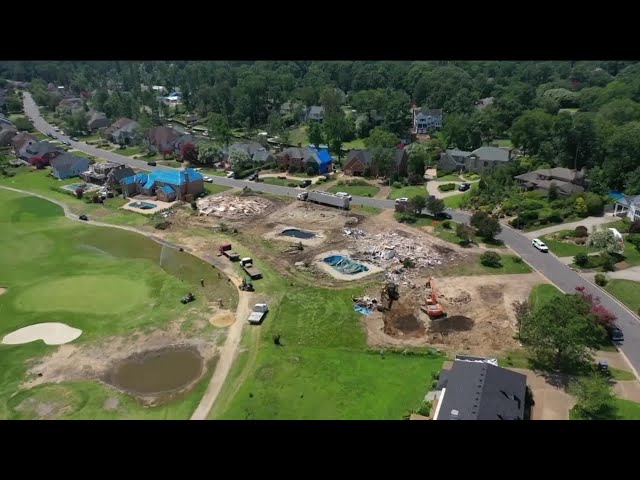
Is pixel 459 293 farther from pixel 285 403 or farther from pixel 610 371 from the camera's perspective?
pixel 285 403

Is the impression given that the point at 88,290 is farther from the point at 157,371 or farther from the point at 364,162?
the point at 364,162

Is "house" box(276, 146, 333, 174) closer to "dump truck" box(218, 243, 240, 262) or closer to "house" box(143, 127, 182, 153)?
"house" box(143, 127, 182, 153)

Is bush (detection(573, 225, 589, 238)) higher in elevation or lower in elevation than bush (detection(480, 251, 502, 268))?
higher

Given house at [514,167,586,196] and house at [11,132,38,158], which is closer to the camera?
house at [514,167,586,196]

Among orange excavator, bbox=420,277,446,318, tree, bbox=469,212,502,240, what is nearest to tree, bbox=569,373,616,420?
orange excavator, bbox=420,277,446,318

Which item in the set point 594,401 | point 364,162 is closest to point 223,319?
point 594,401
